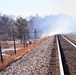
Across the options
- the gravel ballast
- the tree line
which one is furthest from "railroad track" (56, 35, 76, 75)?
the tree line

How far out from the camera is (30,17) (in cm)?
19562

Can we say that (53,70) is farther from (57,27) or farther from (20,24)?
(57,27)

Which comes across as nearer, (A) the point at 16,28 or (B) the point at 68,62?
(B) the point at 68,62

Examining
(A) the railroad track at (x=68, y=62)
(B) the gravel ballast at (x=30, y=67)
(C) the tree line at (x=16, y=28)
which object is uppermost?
(C) the tree line at (x=16, y=28)

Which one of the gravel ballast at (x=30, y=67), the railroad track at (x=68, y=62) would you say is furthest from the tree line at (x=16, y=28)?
the gravel ballast at (x=30, y=67)

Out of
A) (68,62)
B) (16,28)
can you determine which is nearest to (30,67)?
(68,62)

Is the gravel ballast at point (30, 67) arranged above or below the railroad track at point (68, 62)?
below

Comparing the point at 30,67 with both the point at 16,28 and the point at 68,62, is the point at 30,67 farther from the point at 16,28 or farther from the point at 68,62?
the point at 16,28

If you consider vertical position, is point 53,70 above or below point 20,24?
below

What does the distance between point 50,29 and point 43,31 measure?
206 inches

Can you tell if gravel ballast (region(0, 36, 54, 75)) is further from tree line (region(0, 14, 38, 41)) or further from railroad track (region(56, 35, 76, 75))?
tree line (region(0, 14, 38, 41))

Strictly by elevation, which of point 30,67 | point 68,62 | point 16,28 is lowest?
point 30,67

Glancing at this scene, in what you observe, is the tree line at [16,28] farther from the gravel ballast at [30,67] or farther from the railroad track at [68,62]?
the gravel ballast at [30,67]

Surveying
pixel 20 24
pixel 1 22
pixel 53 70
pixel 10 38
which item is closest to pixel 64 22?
pixel 1 22
